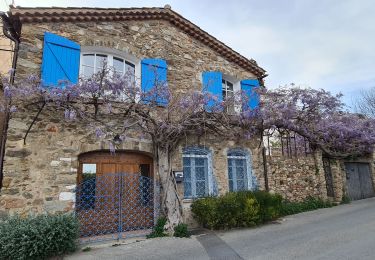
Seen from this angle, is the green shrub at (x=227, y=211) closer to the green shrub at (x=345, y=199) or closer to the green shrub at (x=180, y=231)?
the green shrub at (x=180, y=231)

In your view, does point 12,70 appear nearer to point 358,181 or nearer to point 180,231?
point 180,231

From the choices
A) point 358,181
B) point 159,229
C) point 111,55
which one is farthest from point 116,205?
point 358,181

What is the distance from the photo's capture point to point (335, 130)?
10984 mm

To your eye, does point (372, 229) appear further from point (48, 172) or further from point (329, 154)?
point (48, 172)

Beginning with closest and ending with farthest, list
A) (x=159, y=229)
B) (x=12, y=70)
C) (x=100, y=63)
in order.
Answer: (x=12, y=70) < (x=159, y=229) < (x=100, y=63)

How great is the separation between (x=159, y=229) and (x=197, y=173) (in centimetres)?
220

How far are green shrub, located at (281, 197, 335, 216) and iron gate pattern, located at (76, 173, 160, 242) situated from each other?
4.65 metres

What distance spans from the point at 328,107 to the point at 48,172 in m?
9.89

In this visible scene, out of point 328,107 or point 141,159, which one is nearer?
point 141,159

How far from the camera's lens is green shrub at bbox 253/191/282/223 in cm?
772

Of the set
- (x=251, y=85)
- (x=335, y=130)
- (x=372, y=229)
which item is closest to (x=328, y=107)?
(x=335, y=130)

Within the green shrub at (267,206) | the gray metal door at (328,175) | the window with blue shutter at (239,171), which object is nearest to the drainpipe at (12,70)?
the window with blue shutter at (239,171)

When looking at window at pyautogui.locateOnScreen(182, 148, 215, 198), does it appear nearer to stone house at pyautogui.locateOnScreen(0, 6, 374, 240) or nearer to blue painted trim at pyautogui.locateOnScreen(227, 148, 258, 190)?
stone house at pyautogui.locateOnScreen(0, 6, 374, 240)

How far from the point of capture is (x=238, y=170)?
9094mm
